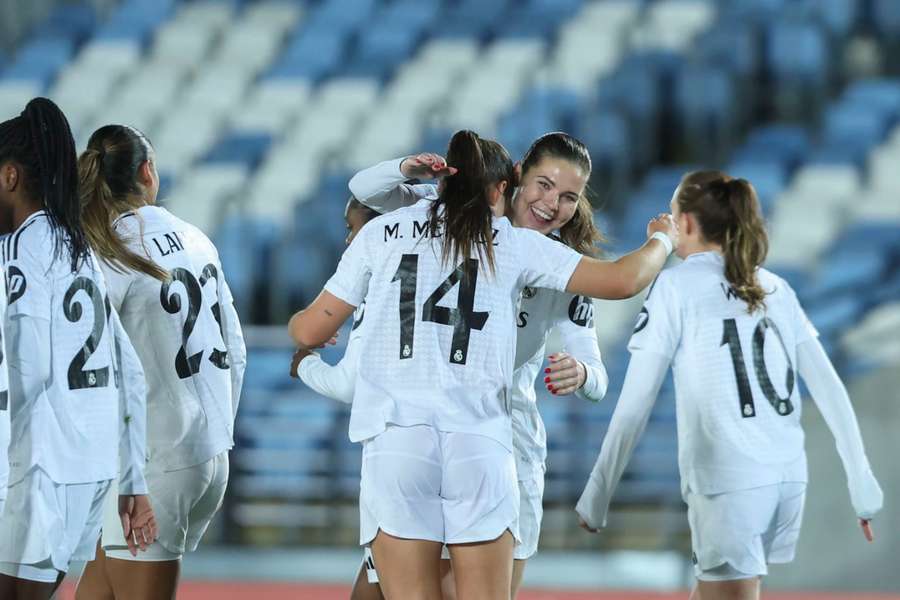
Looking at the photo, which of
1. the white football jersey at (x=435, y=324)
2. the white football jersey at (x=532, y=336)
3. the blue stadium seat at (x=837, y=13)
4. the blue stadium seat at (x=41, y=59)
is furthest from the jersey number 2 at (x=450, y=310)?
the blue stadium seat at (x=41, y=59)

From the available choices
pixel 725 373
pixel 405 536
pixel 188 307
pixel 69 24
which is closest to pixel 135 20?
pixel 69 24

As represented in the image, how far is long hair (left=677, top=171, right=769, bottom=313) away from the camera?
3.93m

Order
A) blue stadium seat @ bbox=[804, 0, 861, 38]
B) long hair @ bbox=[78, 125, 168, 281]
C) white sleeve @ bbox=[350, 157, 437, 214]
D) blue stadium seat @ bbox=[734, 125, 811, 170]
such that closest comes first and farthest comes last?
long hair @ bbox=[78, 125, 168, 281], white sleeve @ bbox=[350, 157, 437, 214], blue stadium seat @ bbox=[734, 125, 811, 170], blue stadium seat @ bbox=[804, 0, 861, 38]

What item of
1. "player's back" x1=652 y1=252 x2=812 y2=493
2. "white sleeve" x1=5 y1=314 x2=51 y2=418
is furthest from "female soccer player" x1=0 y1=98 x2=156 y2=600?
"player's back" x1=652 y1=252 x2=812 y2=493

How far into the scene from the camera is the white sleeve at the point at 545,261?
3.36m

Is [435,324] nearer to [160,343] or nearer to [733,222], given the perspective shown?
[160,343]

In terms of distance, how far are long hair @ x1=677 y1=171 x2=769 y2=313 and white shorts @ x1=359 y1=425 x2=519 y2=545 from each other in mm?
1055

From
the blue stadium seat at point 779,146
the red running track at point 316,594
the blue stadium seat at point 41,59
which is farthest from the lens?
the blue stadium seat at point 41,59

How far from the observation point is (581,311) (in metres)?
4.05

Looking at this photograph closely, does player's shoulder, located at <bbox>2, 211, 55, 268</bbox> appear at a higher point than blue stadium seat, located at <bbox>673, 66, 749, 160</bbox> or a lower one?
lower

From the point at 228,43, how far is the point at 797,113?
5929mm

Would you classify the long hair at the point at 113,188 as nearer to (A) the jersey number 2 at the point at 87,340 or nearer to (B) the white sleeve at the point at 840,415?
(A) the jersey number 2 at the point at 87,340

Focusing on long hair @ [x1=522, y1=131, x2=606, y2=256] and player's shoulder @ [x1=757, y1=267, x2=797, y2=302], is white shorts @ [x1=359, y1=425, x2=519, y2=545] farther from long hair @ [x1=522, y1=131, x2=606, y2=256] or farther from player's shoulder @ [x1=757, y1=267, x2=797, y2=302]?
player's shoulder @ [x1=757, y1=267, x2=797, y2=302]

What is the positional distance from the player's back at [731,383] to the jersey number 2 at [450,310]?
0.88m
